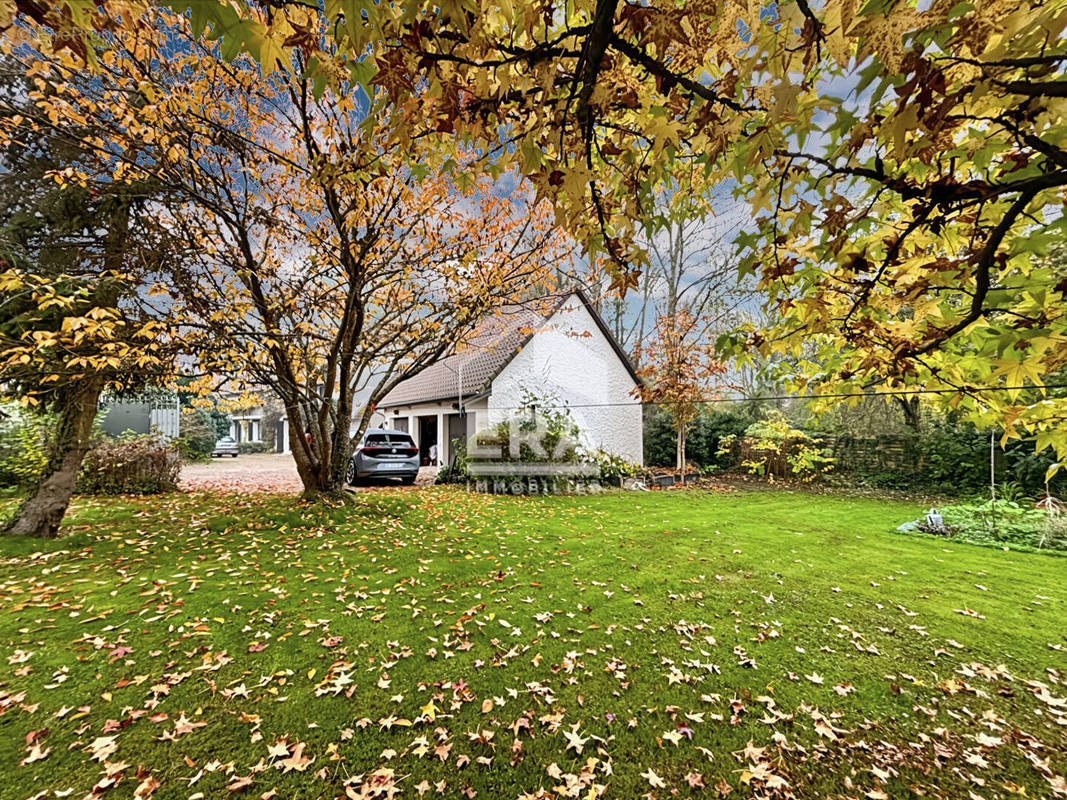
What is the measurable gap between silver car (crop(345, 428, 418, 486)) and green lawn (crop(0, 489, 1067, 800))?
5.96 meters

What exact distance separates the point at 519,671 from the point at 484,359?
11.9 m

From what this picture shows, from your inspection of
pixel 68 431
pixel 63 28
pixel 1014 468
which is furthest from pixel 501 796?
pixel 1014 468

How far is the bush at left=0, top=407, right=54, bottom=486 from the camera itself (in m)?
7.12

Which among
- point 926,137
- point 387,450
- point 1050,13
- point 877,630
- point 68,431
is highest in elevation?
point 1050,13

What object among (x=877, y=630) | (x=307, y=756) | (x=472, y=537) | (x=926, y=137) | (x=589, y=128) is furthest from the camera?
(x=472, y=537)

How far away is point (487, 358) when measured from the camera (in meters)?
14.1

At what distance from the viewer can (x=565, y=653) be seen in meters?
3.07

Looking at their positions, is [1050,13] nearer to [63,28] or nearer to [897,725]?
[63,28]

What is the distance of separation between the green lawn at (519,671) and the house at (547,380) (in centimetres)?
751

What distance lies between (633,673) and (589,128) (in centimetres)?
318

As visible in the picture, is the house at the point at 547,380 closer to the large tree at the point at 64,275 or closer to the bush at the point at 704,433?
the bush at the point at 704,433

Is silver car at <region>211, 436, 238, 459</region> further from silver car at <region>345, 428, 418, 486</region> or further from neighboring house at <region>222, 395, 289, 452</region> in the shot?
silver car at <region>345, 428, 418, 486</region>

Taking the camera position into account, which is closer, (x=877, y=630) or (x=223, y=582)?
(x=877, y=630)

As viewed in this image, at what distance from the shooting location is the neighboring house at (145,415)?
15.6 meters
